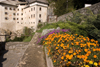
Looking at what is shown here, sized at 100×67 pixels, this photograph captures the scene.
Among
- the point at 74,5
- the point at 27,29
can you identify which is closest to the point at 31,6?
the point at 27,29

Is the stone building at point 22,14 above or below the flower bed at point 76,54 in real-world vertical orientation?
above

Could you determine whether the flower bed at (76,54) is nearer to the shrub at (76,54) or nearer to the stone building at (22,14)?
the shrub at (76,54)

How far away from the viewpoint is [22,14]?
29266mm

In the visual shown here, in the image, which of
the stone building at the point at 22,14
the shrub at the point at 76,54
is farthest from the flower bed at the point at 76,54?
the stone building at the point at 22,14

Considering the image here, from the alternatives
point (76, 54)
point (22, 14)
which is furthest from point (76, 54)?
point (22, 14)

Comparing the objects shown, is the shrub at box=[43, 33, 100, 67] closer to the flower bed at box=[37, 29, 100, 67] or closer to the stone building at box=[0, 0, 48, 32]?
the flower bed at box=[37, 29, 100, 67]

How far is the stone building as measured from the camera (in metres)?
23.4

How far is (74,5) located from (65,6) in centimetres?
283

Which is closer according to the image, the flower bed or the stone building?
the flower bed

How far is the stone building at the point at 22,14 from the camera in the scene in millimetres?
23409

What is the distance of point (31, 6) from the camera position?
24.1 meters

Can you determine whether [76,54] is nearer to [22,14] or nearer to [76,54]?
[76,54]

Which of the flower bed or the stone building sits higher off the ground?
the stone building

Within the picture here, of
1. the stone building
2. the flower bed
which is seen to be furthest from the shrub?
the stone building
